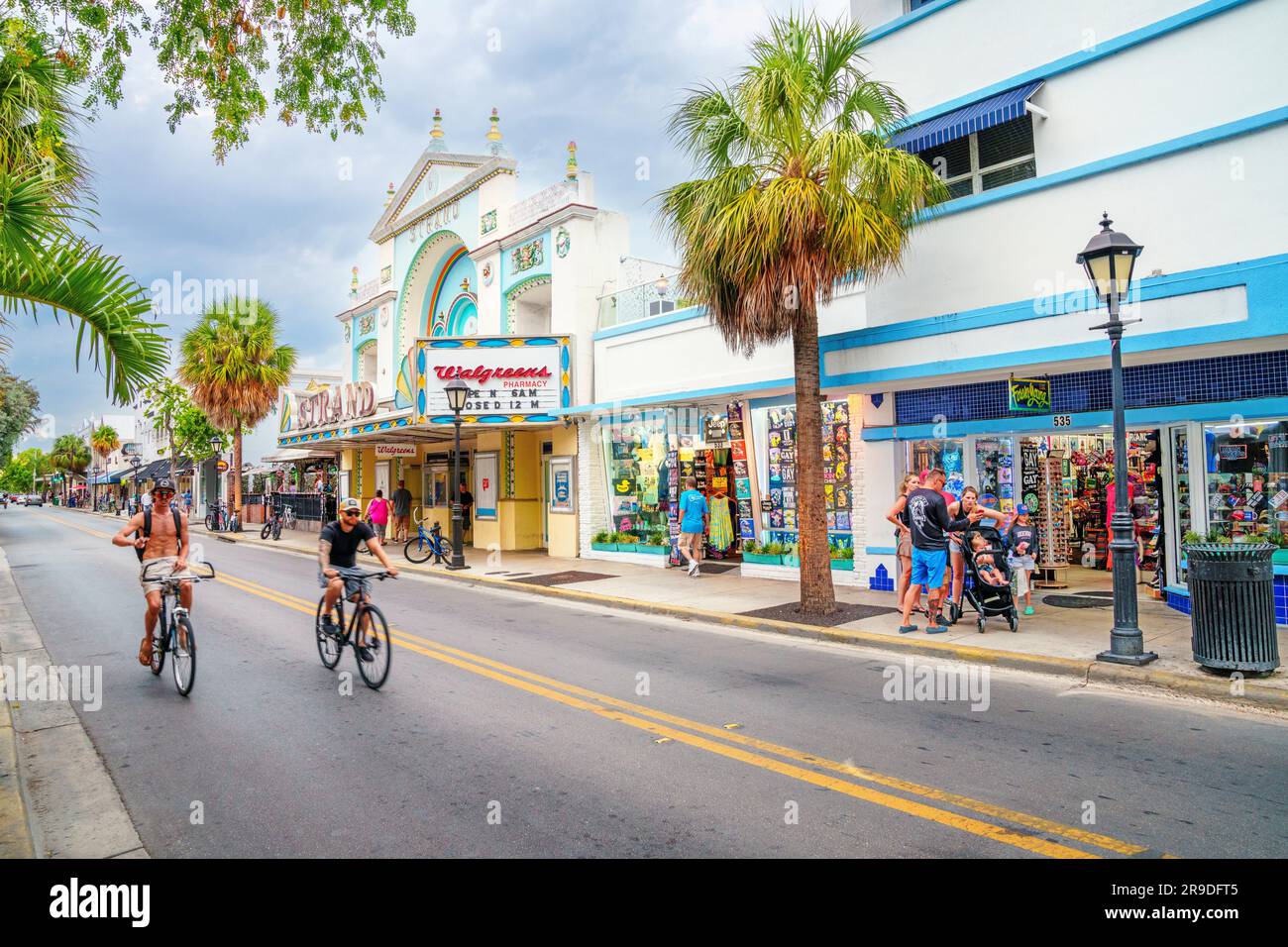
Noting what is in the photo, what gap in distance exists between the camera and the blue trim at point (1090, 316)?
28.4 feet

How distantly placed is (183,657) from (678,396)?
10843 mm

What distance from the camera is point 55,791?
518cm

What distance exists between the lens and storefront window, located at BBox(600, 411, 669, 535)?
18.3m

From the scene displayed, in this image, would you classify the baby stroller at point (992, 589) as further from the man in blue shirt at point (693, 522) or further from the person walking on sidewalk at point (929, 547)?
the man in blue shirt at point (693, 522)

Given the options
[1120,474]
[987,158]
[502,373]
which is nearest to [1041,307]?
[987,158]

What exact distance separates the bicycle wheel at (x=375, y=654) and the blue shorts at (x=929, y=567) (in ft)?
20.1

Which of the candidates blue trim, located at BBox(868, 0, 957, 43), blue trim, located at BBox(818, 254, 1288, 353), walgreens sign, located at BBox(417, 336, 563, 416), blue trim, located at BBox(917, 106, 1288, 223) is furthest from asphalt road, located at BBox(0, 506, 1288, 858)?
walgreens sign, located at BBox(417, 336, 563, 416)

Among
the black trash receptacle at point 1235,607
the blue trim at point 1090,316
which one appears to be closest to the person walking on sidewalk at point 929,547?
the blue trim at point 1090,316

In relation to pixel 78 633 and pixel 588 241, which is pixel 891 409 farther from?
pixel 78 633

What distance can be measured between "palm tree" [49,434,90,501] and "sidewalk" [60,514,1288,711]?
324 ft

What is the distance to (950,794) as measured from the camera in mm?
4816

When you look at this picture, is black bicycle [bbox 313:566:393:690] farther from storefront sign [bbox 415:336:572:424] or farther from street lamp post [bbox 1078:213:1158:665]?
storefront sign [bbox 415:336:572:424]

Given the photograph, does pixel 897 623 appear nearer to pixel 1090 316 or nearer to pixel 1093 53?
pixel 1090 316
